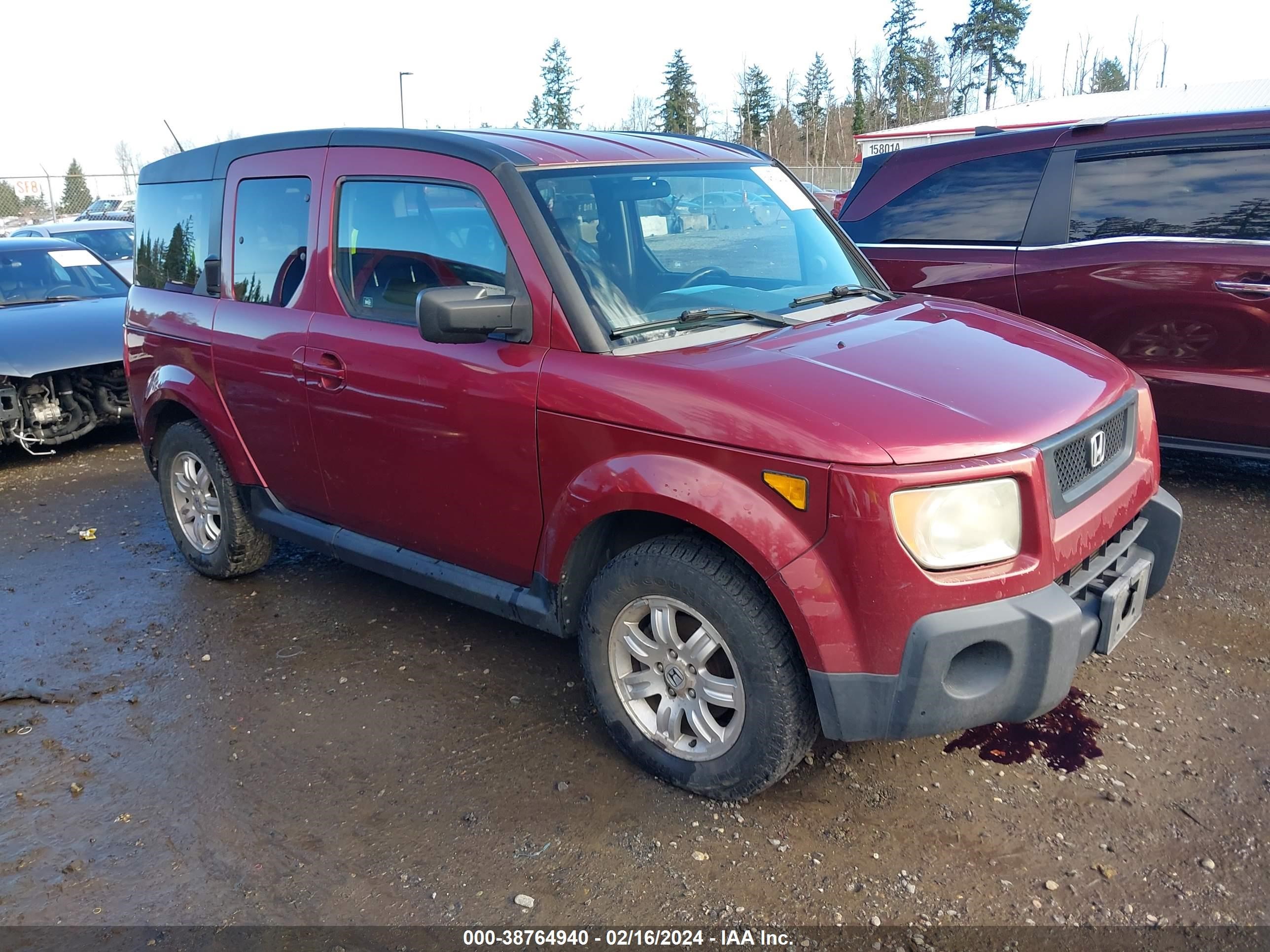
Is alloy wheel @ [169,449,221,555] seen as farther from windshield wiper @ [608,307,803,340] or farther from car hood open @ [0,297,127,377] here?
car hood open @ [0,297,127,377]

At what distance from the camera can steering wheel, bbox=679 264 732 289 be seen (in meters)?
3.40

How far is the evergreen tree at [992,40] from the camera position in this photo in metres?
53.2

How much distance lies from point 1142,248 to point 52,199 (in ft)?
83.2

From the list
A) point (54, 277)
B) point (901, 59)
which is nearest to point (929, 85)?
point (901, 59)

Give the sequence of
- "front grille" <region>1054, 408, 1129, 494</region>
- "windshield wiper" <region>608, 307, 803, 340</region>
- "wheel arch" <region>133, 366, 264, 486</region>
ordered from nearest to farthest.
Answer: "front grille" <region>1054, 408, 1129, 494</region>
"windshield wiper" <region>608, 307, 803, 340</region>
"wheel arch" <region>133, 366, 264, 486</region>

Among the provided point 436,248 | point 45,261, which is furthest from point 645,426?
point 45,261

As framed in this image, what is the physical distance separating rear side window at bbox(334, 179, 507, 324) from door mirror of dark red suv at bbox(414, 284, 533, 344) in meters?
0.08

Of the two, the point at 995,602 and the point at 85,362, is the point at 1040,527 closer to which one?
the point at 995,602

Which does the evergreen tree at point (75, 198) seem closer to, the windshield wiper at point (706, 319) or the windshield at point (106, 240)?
the windshield at point (106, 240)

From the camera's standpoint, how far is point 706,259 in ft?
11.6

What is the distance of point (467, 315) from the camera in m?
3.04

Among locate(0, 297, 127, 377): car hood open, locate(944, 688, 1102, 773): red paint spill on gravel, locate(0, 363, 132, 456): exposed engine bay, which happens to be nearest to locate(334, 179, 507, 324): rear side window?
locate(944, 688, 1102, 773): red paint spill on gravel

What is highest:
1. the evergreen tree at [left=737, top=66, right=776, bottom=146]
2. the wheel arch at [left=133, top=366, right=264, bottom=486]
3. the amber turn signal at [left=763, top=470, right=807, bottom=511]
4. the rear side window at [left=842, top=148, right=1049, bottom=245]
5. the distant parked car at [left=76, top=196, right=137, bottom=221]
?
the evergreen tree at [left=737, top=66, right=776, bottom=146]

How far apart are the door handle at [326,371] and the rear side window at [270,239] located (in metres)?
0.36
